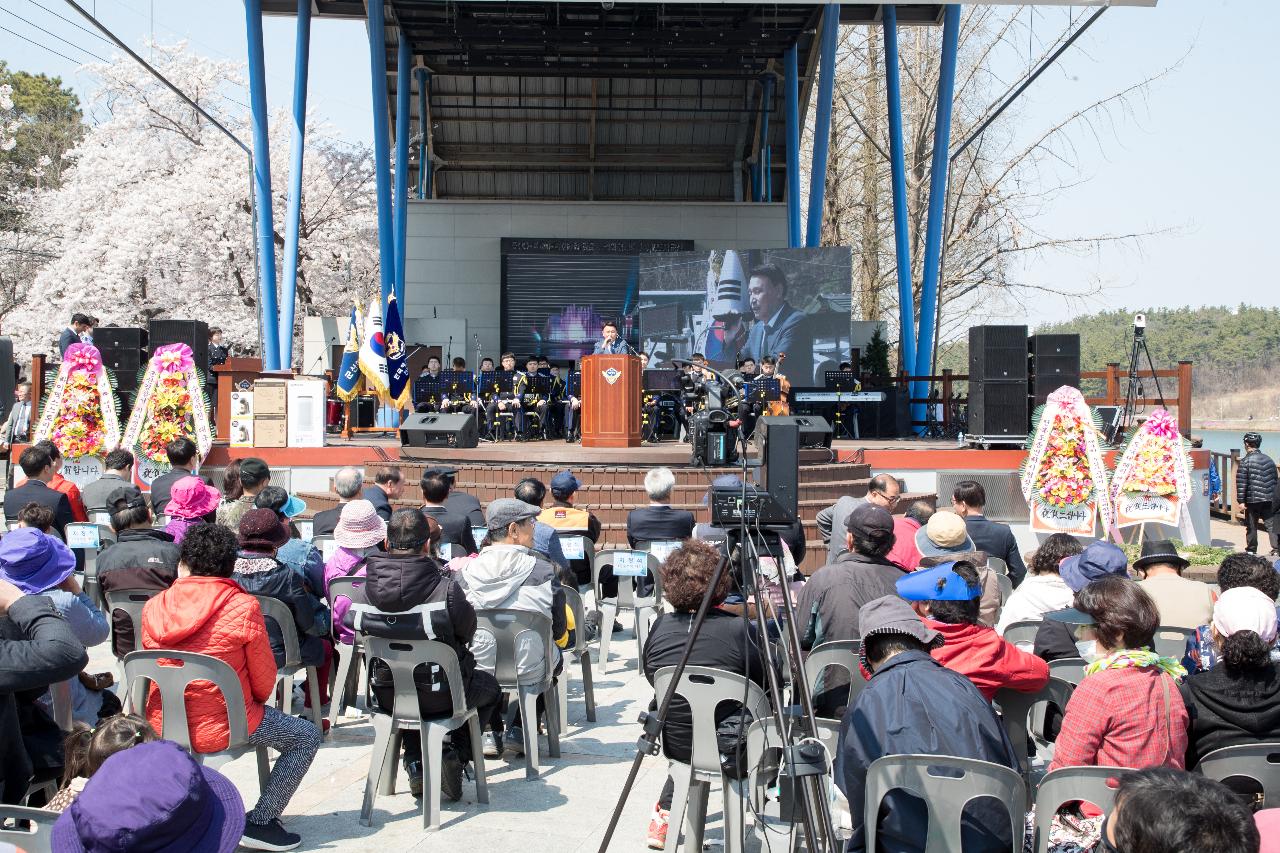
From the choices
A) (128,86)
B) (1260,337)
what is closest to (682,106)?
(128,86)

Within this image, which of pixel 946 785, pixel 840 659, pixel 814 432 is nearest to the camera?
pixel 946 785

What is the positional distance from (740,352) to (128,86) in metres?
23.3

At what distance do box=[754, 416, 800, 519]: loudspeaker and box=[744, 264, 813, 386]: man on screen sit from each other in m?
16.7

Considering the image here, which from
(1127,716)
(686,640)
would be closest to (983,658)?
(1127,716)

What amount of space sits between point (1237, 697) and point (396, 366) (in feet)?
50.2

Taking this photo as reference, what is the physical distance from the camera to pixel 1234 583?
184 inches

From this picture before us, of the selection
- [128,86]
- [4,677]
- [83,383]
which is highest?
[128,86]

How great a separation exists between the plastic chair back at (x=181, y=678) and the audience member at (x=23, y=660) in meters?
0.58

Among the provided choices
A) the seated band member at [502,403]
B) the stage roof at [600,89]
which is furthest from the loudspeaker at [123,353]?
the stage roof at [600,89]

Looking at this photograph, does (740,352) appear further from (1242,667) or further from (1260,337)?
(1260,337)

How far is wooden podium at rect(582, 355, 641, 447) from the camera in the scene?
1393 cm

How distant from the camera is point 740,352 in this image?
21.4 metres

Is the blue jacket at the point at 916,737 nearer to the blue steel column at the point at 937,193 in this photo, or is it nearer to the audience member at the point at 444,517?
the audience member at the point at 444,517

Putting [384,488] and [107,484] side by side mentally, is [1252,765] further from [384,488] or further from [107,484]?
[107,484]
